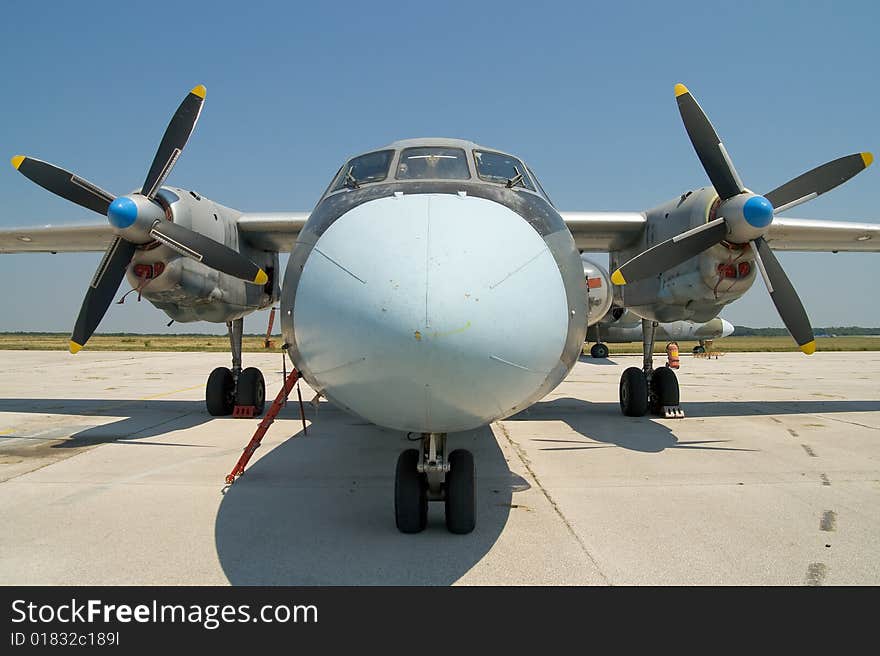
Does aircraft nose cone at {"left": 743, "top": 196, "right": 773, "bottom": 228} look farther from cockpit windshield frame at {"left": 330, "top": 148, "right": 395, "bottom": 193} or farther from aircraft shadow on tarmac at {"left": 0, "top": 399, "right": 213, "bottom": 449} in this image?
aircraft shadow on tarmac at {"left": 0, "top": 399, "right": 213, "bottom": 449}

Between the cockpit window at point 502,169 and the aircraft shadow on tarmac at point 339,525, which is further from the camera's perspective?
the cockpit window at point 502,169

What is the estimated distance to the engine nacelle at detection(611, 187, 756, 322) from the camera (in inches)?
332

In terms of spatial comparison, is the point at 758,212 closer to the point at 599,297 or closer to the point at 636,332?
the point at 599,297

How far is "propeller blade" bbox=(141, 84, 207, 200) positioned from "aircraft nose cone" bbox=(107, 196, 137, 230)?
0.65 m

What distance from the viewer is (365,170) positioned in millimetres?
5223

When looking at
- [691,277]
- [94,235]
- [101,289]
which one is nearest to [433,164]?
[691,277]

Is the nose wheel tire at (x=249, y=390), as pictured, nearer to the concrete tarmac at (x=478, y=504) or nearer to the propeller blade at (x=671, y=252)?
the concrete tarmac at (x=478, y=504)

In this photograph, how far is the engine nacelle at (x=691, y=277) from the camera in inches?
332

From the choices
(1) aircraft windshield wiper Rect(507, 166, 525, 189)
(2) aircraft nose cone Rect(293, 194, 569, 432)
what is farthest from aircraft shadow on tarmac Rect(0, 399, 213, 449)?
(1) aircraft windshield wiper Rect(507, 166, 525, 189)

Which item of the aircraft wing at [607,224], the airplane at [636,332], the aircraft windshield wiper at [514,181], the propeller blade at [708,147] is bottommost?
the airplane at [636,332]

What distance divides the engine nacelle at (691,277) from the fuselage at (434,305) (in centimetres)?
506

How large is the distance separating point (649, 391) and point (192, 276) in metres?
8.69

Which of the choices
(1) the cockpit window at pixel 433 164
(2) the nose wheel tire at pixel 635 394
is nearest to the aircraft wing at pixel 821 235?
(2) the nose wheel tire at pixel 635 394
